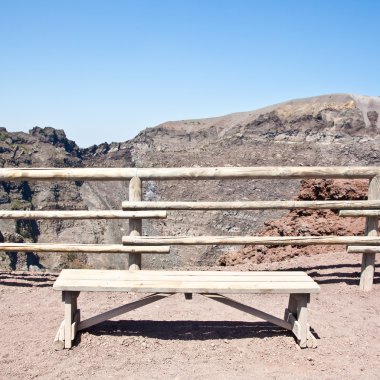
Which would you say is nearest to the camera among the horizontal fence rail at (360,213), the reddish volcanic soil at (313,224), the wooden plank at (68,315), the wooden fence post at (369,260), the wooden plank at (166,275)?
the wooden plank at (68,315)

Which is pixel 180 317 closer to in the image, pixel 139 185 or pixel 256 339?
pixel 256 339

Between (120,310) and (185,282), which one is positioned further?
(120,310)

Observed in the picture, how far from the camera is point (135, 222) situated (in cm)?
546

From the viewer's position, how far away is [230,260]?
9.08m

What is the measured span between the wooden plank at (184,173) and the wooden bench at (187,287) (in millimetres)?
1481

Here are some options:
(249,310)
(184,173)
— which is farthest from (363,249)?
(184,173)

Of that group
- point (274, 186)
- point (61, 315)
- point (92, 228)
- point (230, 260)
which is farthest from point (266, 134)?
point (61, 315)

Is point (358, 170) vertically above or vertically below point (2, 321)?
above

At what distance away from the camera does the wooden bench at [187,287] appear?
148 inches

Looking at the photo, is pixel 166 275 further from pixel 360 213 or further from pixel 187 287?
pixel 360 213

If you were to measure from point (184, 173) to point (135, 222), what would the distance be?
2.87ft

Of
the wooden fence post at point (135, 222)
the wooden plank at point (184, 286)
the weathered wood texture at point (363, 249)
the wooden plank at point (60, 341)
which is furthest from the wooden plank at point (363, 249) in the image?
the wooden plank at point (60, 341)

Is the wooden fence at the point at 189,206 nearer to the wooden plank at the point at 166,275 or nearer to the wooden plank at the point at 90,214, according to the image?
the wooden plank at the point at 90,214

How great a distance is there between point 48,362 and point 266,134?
72474mm
